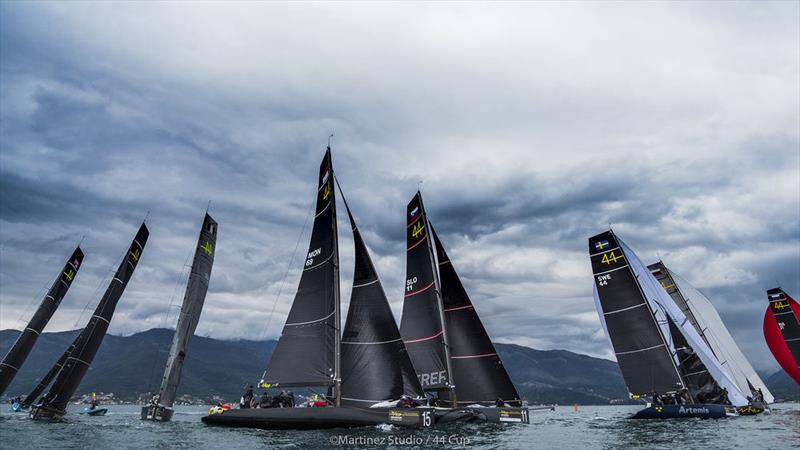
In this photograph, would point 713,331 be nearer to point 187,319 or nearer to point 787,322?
point 787,322

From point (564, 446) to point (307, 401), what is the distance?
15140 millimetres

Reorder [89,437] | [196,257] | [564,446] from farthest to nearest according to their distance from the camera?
[196,257], [89,437], [564,446]

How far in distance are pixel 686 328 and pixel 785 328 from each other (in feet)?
103

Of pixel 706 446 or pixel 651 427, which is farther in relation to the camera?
pixel 651 427

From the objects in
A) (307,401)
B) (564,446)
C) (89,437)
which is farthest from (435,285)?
(89,437)

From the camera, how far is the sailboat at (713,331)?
5900 centimetres

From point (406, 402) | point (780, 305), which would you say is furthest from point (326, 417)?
point (780, 305)

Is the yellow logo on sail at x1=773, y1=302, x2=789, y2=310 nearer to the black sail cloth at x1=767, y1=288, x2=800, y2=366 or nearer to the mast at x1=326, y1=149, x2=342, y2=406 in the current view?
the black sail cloth at x1=767, y1=288, x2=800, y2=366

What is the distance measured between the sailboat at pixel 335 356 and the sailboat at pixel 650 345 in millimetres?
21352

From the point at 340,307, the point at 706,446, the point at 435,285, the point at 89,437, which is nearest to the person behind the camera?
the point at 706,446

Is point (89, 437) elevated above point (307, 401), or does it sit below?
below

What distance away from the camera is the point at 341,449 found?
25.2 metres

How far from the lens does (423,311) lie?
139 ft

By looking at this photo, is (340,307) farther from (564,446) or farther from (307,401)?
(564,446)
